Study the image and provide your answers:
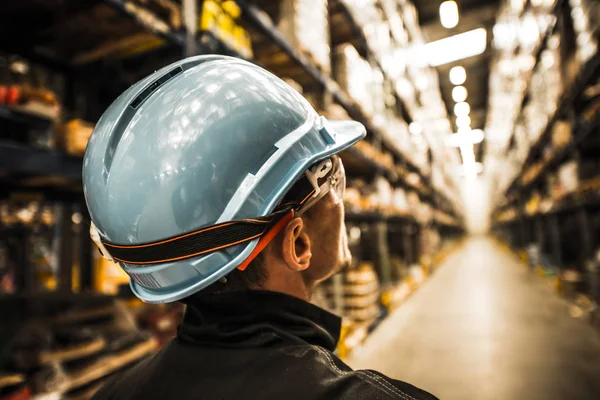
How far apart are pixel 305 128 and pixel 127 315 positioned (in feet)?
6.44

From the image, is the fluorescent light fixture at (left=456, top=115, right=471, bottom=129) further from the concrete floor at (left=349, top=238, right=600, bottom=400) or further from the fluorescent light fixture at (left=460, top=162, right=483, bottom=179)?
the concrete floor at (left=349, top=238, right=600, bottom=400)

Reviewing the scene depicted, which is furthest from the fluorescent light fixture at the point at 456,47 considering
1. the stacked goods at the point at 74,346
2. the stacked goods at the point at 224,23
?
the stacked goods at the point at 74,346

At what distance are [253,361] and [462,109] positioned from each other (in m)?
22.1

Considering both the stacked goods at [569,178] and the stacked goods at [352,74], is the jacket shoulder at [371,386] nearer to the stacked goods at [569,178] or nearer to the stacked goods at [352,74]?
the stacked goods at [352,74]

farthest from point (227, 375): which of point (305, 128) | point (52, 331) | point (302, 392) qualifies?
point (52, 331)

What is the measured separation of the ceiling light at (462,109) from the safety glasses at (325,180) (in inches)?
814

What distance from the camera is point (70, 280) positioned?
9.87 feet

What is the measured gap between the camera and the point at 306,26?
9.68 feet

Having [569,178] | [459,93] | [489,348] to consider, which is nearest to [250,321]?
[489,348]

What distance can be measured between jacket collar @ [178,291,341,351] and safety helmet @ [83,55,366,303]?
7 cm

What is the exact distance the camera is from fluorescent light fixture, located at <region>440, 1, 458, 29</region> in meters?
9.46

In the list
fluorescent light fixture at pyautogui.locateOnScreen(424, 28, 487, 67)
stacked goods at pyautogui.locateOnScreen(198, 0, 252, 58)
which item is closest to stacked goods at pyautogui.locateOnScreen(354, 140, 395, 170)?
stacked goods at pyautogui.locateOnScreen(198, 0, 252, 58)

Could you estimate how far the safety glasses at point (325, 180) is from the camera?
89 centimetres

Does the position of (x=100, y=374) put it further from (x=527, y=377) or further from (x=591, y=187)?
(x=591, y=187)
